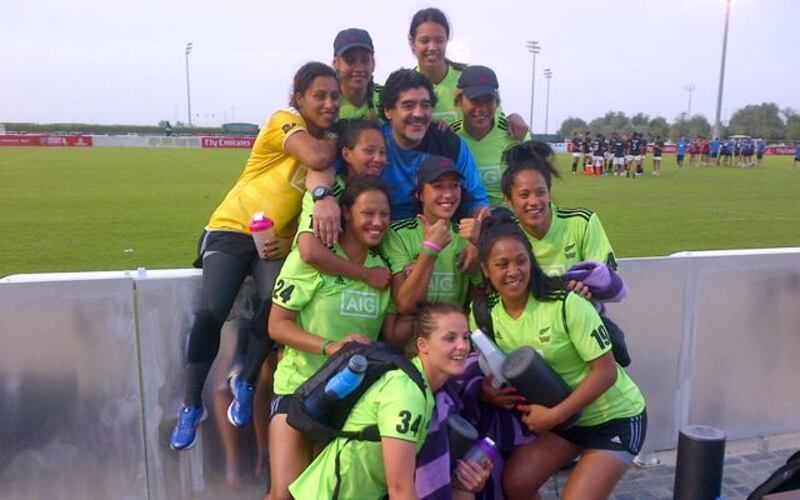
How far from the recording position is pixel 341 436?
9.36ft

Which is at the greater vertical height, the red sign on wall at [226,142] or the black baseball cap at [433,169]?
the black baseball cap at [433,169]

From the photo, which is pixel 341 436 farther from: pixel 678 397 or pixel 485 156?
pixel 678 397

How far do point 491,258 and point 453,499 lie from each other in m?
1.09

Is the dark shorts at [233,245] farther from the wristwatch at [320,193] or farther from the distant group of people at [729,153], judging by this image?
the distant group of people at [729,153]

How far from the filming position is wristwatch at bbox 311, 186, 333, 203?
333cm

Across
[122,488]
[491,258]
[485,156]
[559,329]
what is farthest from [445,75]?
[122,488]

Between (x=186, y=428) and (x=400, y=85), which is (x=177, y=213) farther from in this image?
(x=400, y=85)

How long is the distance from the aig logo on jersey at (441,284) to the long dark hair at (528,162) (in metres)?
0.54

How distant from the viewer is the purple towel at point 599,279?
11.0 feet

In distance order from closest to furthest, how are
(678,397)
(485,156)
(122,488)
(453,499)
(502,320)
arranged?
(453,499) → (502,320) → (122,488) → (485,156) → (678,397)

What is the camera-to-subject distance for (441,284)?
3.62 meters

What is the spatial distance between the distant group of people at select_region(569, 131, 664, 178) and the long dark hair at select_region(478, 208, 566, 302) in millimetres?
25361

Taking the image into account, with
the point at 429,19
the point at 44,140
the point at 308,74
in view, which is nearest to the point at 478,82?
the point at 429,19

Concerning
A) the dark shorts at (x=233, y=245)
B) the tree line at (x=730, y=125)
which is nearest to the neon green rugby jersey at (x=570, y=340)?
the dark shorts at (x=233, y=245)
